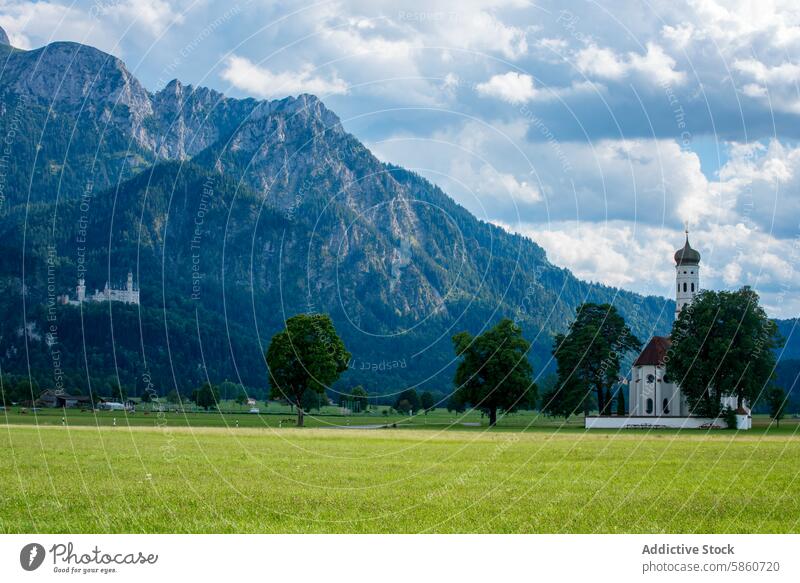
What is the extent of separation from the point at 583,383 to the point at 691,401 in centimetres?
1228

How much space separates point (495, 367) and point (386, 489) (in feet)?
226

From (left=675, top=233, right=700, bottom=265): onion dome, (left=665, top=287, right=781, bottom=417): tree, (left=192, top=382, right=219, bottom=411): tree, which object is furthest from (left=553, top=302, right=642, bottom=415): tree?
(left=192, top=382, right=219, bottom=411): tree

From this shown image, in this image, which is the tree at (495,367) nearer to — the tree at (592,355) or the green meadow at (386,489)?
the tree at (592,355)

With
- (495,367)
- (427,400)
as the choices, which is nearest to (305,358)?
(495,367)

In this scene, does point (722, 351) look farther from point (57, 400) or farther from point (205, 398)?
point (57, 400)

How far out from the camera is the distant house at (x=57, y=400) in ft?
519

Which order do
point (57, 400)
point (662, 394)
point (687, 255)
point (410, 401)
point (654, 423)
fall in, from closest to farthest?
point (654, 423) < point (662, 394) < point (687, 255) < point (57, 400) < point (410, 401)

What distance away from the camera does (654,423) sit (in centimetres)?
9938

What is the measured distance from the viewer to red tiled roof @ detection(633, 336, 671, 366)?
4537 inches

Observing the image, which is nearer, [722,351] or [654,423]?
[722,351]
